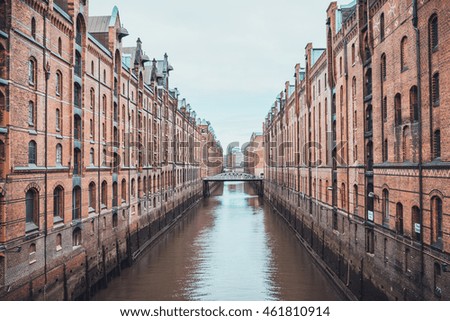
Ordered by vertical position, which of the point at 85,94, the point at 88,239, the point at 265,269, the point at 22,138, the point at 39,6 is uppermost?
the point at 39,6

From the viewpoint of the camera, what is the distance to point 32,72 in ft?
50.3

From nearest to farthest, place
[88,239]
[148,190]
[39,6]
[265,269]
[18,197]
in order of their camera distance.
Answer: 1. [18,197]
2. [39,6]
3. [88,239]
4. [265,269]
5. [148,190]

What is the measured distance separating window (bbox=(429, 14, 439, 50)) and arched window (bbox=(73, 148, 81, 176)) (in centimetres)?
1542

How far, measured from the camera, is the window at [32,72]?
1506 cm

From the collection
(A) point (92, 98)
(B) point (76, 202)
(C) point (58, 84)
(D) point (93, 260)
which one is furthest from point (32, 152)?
(D) point (93, 260)

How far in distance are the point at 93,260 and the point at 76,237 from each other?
190cm

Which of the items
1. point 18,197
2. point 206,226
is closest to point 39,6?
point 18,197

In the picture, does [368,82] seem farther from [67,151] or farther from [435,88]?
[67,151]

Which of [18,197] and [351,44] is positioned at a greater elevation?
[351,44]


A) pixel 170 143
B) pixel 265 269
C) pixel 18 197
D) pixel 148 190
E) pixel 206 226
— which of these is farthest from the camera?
pixel 170 143

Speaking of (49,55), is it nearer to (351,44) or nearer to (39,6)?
(39,6)

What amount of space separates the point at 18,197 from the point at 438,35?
14.1 m

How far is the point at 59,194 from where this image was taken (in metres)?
17.9

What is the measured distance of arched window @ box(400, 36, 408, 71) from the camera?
14.6 m
